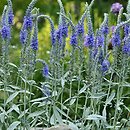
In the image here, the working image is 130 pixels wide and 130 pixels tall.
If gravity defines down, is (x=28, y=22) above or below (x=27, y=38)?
above

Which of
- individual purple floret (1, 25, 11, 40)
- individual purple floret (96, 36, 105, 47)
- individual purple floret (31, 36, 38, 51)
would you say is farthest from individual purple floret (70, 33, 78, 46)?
individual purple floret (1, 25, 11, 40)

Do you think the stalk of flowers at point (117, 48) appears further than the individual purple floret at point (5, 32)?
Yes

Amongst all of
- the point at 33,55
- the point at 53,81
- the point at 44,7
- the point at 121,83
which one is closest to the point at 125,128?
the point at 121,83

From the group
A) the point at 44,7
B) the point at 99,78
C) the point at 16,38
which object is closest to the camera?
the point at 99,78

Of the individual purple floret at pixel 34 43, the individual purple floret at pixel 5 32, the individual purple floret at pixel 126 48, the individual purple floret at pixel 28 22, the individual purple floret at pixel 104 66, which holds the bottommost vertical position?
the individual purple floret at pixel 104 66

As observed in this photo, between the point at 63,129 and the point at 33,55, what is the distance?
23.3 inches

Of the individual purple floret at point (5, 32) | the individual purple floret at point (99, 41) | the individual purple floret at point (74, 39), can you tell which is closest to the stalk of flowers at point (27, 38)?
the individual purple floret at point (5, 32)

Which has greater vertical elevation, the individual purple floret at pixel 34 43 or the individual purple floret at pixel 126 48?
the individual purple floret at pixel 34 43

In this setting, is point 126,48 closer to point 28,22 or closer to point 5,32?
point 28,22

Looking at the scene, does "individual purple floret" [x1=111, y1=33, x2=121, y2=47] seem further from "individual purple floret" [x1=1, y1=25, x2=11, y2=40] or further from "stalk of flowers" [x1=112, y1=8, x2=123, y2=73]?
"individual purple floret" [x1=1, y1=25, x2=11, y2=40]

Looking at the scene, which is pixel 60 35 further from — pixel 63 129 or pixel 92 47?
pixel 63 129

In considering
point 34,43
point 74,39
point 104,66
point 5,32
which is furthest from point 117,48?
point 5,32

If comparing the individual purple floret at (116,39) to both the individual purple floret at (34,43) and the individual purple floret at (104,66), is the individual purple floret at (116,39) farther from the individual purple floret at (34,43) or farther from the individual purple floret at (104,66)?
the individual purple floret at (34,43)

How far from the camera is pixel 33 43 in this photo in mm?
3975
